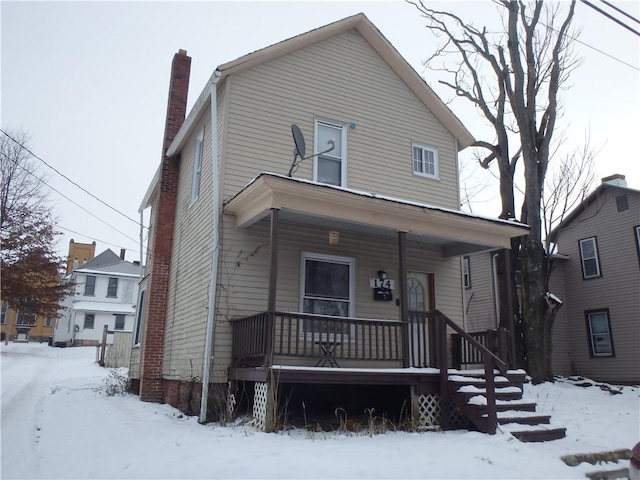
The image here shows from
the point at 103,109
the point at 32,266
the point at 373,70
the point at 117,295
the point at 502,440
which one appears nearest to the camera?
the point at 502,440

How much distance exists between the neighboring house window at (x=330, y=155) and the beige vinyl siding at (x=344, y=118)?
145 mm

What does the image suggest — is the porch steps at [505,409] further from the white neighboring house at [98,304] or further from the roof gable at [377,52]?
the white neighboring house at [98,304]

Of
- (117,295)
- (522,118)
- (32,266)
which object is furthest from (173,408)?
(117,295)

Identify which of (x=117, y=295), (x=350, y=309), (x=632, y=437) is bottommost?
(x=632, y=437)

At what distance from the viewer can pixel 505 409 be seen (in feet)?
26.0

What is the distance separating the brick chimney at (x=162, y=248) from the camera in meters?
11.5

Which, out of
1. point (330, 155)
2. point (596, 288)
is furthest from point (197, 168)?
point (596, 288)

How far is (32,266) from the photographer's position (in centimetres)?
2878

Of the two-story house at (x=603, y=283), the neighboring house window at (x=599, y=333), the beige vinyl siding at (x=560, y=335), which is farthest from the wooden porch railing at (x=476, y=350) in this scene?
the neighboring house window at (x=599, y=333)

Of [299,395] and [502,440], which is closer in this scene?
[502,440]

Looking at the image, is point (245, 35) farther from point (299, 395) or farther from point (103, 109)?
point (299, 395)

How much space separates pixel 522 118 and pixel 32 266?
85.7 feet

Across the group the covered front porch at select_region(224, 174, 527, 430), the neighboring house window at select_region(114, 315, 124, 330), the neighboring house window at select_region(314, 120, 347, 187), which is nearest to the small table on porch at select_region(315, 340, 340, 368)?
the covered front porch at select_region(224, 174, 527, 430)

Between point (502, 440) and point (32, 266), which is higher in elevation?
point (32, 266)
